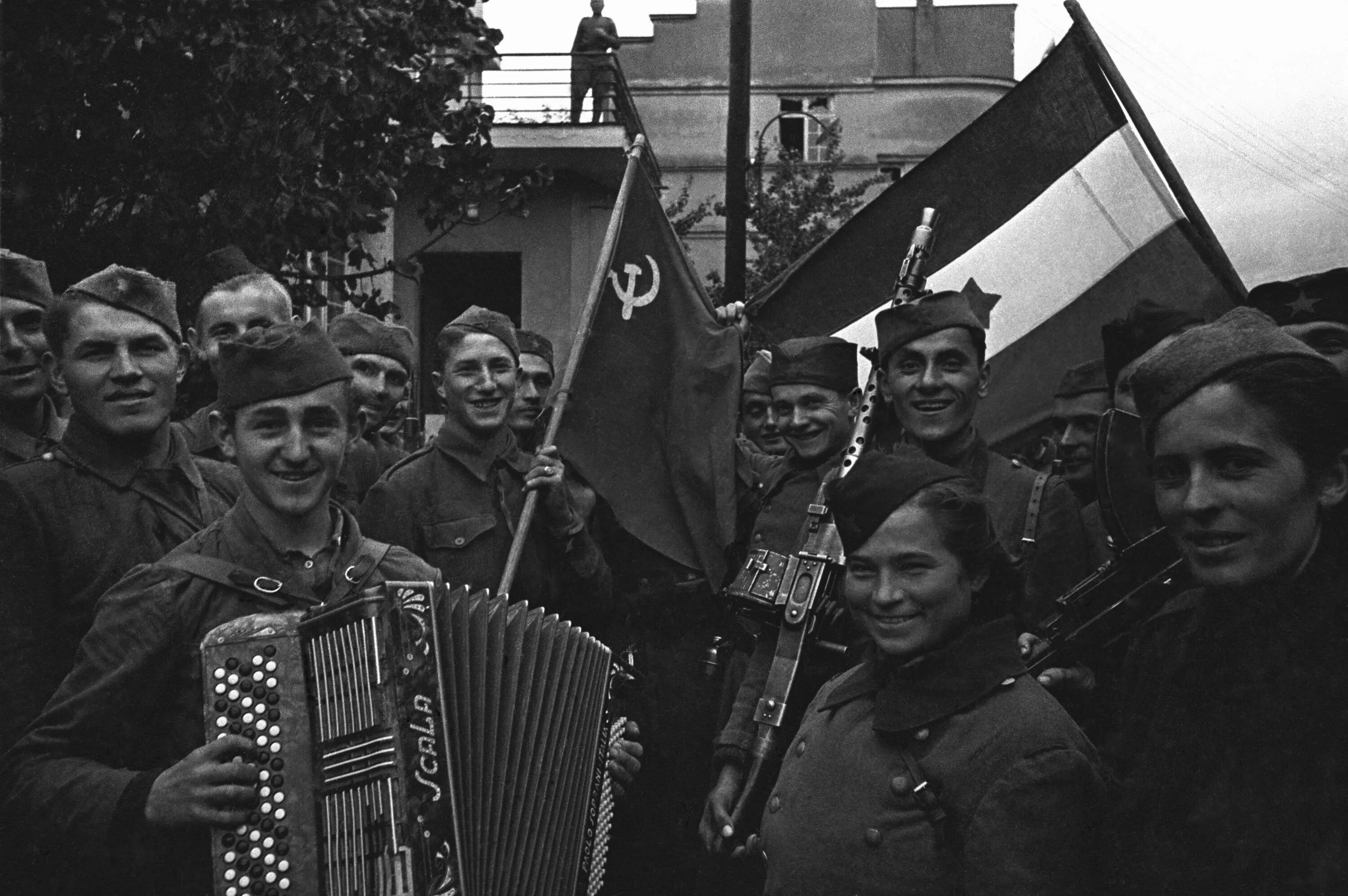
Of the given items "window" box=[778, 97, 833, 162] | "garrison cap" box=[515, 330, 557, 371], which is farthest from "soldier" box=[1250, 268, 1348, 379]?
"window" box=[778, 97, 833, 162]

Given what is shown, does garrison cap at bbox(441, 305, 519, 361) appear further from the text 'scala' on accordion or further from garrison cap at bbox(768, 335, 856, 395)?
the text 'scala' on accordion

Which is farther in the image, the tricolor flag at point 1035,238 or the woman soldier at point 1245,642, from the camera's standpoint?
the tricolor flag at point 1035,238

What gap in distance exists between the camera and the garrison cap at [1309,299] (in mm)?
3357

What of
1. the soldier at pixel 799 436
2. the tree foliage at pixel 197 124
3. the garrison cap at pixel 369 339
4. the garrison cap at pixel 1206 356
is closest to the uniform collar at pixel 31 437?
the garrison cap at pixel 369 339

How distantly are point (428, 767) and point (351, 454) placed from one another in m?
3.38

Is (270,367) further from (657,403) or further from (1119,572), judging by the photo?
(657,403)

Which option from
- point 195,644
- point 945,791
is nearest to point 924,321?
point 945,791

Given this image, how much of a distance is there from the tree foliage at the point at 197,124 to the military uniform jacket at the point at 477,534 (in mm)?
2126

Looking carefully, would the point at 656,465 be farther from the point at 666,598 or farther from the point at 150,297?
the point at 150,297

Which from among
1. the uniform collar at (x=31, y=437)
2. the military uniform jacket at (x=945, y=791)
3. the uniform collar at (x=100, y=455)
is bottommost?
the military uniform jacket at (x=945, y=791)

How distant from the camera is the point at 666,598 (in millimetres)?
6449

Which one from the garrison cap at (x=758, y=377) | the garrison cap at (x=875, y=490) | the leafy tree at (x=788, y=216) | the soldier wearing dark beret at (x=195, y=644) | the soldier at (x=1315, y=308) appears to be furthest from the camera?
the leafy tree at (x=788, y=216)

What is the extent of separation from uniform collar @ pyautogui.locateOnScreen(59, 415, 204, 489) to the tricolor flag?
2.96 m

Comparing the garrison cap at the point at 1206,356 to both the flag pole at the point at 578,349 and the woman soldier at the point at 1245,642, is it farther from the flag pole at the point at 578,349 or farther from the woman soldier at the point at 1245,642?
the flag pole at the point at 578,349
